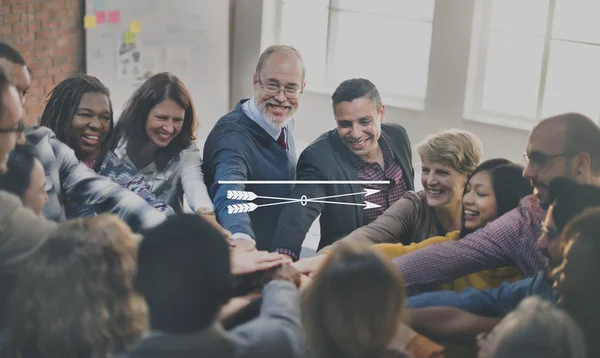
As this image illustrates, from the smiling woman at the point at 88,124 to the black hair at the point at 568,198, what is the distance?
0.71m

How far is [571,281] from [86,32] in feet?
8.96

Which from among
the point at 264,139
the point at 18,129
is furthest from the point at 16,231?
the point at 264,139

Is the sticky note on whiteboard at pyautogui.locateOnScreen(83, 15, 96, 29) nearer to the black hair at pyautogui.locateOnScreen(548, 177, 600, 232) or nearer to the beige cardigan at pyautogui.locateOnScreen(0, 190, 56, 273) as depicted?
the beige cardigan at pyautogui.locateOnScreen(0, 190, 56, 273)

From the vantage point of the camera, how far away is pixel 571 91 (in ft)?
7.14

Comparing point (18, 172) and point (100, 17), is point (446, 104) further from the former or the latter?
point (100, 17)

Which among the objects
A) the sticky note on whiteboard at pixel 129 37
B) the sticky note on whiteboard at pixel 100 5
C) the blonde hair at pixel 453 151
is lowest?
the blonde hair at pixel 453 151

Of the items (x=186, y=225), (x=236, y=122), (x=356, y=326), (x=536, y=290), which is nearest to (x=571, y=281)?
(x=536, y=290)

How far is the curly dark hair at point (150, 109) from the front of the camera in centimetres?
182

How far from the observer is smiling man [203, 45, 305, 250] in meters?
1.83

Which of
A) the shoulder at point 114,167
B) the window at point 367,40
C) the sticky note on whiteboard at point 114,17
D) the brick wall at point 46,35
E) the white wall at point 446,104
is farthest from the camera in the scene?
the sticky note on whiteboard at point 114,17

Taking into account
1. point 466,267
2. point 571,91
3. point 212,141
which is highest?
point 571,91

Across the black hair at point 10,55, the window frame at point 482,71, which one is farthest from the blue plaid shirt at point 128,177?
the window frame at point 482,71

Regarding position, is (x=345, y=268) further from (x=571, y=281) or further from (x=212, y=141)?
(x=212, y=141)

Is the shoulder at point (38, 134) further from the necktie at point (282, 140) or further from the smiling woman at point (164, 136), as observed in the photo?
the necktie at point (282, 140)
